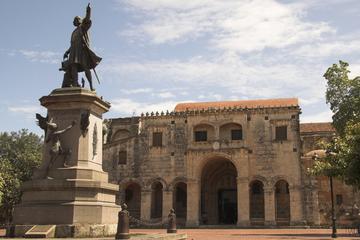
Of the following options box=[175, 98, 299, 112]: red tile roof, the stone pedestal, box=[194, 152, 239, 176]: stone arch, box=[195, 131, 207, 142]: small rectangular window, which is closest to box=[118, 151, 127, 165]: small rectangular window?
box=[195, 131, 207, 142]: small rectangular window

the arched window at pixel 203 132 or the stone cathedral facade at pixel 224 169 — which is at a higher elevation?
the arched window at pixel 203 132

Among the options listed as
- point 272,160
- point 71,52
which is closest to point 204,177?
point 272,160

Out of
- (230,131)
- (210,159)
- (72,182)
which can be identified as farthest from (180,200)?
(72,182)

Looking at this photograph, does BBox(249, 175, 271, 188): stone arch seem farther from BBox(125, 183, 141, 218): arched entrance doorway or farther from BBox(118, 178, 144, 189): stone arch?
BBox(125, 183, 141, 218): arched entrance doorway

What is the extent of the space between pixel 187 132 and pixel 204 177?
458 centimetres

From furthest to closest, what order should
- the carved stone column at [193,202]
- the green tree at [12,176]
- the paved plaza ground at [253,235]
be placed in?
1. the carved stone column at [193,202]
2. the green tree at [12,176]
3. the paved plaza ground at [253,235]

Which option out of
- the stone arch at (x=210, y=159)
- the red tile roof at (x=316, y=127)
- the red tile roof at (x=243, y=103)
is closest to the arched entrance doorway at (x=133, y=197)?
the stone arch at (x=210, y=159)

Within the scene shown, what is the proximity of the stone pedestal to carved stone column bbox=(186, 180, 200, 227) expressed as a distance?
84.5ft

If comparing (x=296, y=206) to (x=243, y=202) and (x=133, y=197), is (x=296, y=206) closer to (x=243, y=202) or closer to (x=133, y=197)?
(x=243, y=202)

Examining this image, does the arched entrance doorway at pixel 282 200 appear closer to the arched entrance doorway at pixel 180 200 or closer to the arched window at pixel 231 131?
the arched window at pixel 231 131

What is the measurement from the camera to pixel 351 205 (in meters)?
38.0

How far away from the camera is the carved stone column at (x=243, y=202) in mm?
37812

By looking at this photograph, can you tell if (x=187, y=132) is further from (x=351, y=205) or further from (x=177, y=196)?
(x=351, y=205)

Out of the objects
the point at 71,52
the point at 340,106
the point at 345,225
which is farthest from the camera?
the point at 345,225
